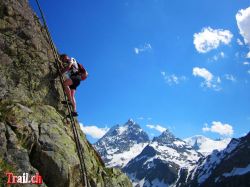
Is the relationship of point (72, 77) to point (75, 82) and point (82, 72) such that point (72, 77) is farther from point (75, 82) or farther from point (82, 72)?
point (82, 72)

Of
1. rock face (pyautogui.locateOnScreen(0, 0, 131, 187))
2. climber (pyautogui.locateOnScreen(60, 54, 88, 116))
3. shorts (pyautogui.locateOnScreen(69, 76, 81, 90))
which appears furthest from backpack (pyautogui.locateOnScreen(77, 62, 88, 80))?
rock face (pyautogui.locateOnScreen(0, 0, 131, 187))

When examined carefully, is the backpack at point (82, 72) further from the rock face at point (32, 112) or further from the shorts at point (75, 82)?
the rock face at point (32, 112)

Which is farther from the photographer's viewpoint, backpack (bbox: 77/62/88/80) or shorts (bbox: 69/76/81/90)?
backpack (bbox: 77/62/88/80)

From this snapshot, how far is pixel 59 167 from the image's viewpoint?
16469 mm

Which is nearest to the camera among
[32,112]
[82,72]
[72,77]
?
[32,112]

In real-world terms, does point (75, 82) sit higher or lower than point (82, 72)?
lower

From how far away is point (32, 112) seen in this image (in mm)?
18469

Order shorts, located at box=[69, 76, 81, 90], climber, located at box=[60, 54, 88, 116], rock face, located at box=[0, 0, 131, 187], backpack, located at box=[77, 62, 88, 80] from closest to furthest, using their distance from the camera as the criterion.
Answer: rock face, located at box=[0, 0, 131, 187]
climber, located at box=[60, 54, 88, 116]
shorts, located at box=[69, 76, 81, 90]
backpack, located at box=[77, 62, 88, 80]

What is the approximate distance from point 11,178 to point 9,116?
11.5ft

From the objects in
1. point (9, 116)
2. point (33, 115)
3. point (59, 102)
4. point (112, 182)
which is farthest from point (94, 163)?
point (9, 116)

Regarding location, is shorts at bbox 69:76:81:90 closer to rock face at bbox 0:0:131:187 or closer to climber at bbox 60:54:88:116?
climber at bbox 60:54:88:116

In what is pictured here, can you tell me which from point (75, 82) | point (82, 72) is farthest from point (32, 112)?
point (82, 72)

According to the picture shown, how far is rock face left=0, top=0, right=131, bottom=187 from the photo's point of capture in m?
15.6

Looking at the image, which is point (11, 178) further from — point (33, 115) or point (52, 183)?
point (33, 115)
